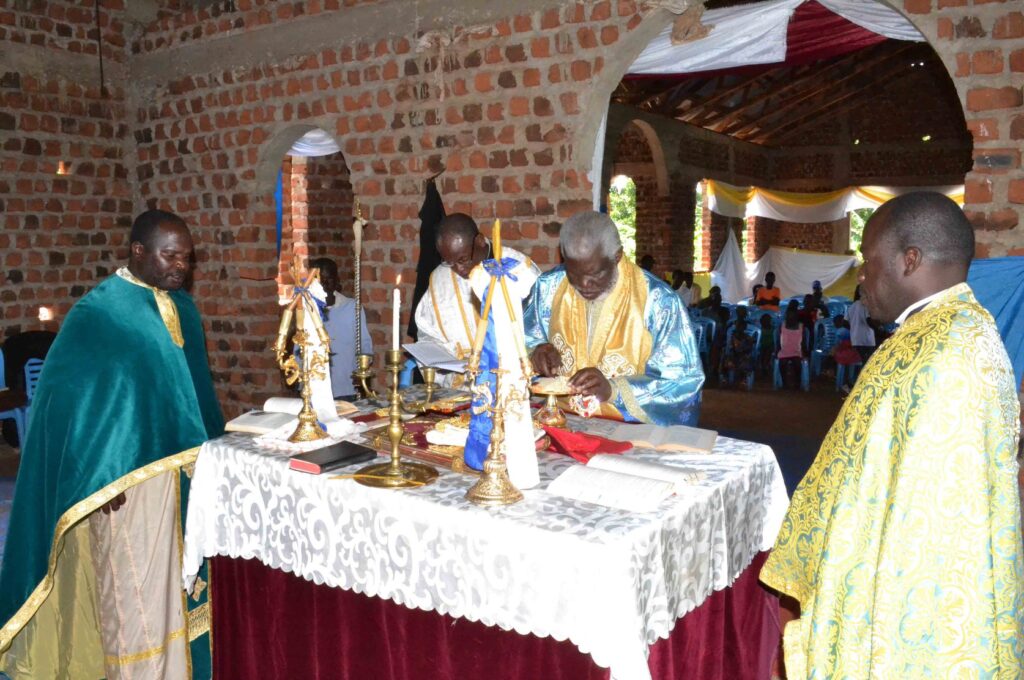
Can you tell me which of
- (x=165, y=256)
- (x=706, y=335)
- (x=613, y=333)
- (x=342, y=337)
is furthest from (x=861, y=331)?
(x=165, y=256)

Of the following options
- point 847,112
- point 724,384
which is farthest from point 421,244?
point 847,112

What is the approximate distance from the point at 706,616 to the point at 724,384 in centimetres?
837

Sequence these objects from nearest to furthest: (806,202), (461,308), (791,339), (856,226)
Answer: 1. (461,308)
2. (791,339)
3. (806,202)
4. (856,226)

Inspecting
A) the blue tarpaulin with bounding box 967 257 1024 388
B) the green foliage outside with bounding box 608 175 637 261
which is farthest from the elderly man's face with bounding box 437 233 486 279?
the green foliage outside with bounding box 608 175 637 261

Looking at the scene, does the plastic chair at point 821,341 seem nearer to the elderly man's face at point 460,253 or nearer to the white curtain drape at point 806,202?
the white curtain drape at point 806,202

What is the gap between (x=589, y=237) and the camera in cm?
349

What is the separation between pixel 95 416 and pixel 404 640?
143 centimetres

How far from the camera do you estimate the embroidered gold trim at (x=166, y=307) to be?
→ 3244mm

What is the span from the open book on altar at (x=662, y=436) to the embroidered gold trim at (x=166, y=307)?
65.1 inches

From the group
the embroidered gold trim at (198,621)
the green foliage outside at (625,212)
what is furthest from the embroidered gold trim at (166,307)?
the green foliage outside at (625,212)

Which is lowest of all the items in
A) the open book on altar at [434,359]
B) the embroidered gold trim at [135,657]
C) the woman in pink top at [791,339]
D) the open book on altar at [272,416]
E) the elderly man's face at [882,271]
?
the embroidered gold trim at [135,657]

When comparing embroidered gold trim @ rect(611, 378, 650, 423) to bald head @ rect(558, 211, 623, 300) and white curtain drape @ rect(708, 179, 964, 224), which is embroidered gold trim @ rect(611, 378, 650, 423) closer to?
bald head @ rect(558, 211, 623, 300)

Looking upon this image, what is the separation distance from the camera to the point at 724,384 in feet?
35.0

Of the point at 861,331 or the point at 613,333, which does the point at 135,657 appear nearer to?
the point at 613,333
